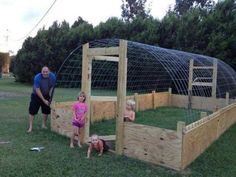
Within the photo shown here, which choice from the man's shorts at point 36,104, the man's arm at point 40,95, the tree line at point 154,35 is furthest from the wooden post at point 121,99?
the tree line at point 154,35

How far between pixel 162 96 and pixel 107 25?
11.6 metres

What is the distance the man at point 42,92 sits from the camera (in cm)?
771

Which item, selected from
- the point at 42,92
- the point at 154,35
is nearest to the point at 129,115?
the point at 42,92

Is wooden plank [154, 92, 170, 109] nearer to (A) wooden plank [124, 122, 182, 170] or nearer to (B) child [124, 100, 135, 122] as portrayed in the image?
(B) child [124, 100, 135, 122]

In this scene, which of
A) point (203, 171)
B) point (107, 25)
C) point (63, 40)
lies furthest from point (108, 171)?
point (63, 40)

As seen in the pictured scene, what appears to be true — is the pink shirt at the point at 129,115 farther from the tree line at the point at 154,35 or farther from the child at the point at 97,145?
the tree line at the point at 154,35

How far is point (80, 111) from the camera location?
6430mm

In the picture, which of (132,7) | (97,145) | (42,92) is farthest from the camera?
(132,7)

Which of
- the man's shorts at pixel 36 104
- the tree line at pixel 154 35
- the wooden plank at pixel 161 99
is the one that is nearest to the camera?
the man's shorts at pixel 36 104

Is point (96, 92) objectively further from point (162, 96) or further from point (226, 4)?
point (226, 4)

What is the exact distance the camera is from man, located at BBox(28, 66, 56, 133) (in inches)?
303

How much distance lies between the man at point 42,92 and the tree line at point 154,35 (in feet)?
36.2

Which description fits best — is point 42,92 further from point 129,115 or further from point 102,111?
point 129,115

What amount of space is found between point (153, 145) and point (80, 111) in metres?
1.64
